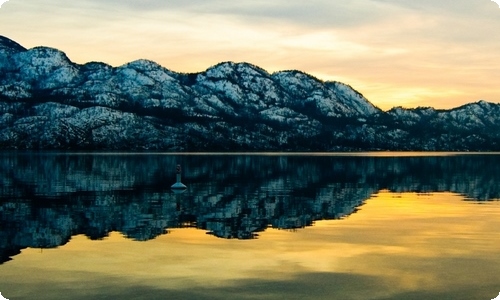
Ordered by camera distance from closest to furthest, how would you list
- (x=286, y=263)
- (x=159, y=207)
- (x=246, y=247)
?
(x=286, y=263) → (x=246, y=247) → (x=159, y=207)

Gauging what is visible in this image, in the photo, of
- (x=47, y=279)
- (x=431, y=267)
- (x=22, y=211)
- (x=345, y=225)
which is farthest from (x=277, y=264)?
(x=22, y=211)

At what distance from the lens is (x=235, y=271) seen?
30.3 m

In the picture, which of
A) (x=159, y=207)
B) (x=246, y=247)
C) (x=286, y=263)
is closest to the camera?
(x=286, y=263)

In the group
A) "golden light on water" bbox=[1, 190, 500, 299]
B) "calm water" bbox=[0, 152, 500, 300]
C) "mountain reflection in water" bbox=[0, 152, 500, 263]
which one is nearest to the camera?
"calm water" bbox=[0, 152, 500, 300]

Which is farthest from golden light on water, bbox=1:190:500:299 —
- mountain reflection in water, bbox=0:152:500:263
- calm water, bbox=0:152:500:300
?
mountain reflection in water, bbox=0:152:500:263

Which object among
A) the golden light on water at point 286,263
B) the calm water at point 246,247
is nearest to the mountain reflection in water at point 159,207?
the calm water at point 246,247

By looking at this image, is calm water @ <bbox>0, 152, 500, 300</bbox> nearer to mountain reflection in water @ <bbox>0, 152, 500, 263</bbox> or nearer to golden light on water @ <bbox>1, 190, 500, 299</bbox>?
golden light on water @ <bbox>1, 190, 500, 299</bbox>

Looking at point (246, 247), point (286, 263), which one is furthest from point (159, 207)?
point (286, 263)

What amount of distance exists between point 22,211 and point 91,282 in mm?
30033

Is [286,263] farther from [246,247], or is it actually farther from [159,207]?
[159,207]

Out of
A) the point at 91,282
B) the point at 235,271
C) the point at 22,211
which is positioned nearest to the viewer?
the point at 91,282

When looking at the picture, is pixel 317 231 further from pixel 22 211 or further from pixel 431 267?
pixel 22 211

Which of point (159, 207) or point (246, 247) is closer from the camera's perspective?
point (246, 247)

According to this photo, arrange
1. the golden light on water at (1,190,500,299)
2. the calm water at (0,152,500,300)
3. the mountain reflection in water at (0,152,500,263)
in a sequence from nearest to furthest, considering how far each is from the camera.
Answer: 1. the calm water at (0,152,500,300)
2. the golden light on water at (1,190,500,299)
3. the mountain reflection in water at (0,152,500,263)
